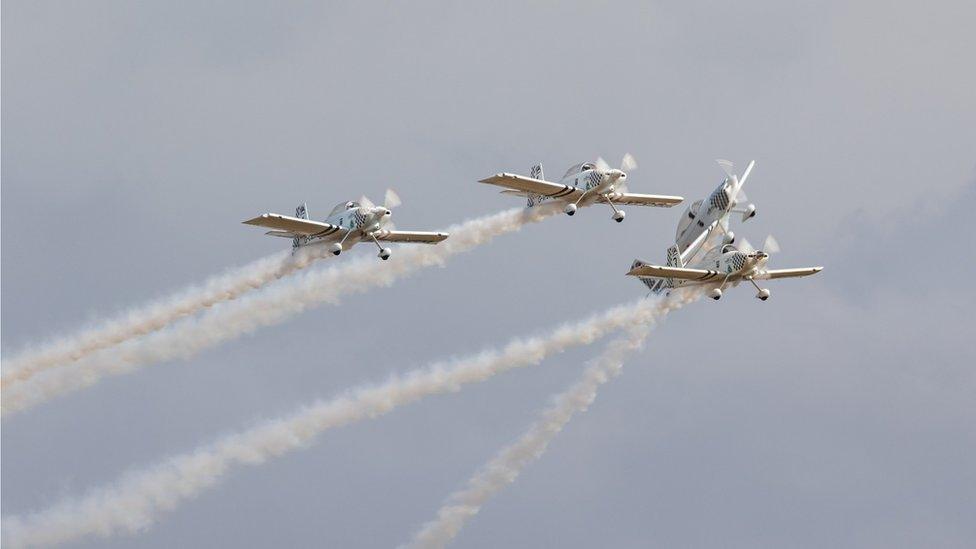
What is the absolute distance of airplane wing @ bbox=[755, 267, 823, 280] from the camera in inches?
4277

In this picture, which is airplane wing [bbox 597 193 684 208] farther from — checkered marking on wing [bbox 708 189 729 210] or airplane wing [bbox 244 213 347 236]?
airplane wing [bbox 244 213 347 236]

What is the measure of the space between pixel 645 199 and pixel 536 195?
806 cm

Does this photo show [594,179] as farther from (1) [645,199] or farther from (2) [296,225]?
(2) [296,225]

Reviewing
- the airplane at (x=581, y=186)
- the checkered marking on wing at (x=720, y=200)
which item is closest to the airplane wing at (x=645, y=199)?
the airplane at (x=581, y=186)

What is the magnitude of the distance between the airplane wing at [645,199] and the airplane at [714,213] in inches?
177

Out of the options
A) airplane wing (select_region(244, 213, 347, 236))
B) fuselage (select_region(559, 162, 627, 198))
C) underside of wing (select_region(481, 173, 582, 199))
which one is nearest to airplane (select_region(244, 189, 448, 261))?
airplane wing (select_region(244, 213, 347, 236))

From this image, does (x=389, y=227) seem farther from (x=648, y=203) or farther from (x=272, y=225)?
(x=648, y=203)

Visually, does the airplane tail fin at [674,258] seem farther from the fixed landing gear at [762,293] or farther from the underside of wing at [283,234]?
the underside of wing at [283,234]

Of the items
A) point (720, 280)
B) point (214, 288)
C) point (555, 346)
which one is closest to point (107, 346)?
point (214, 288)

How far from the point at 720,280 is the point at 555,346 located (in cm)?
1020

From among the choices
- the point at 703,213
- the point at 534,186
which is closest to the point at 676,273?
the point at 703,213

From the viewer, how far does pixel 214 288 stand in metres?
112

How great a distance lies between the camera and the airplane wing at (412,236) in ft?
355

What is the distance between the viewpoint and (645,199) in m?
121
